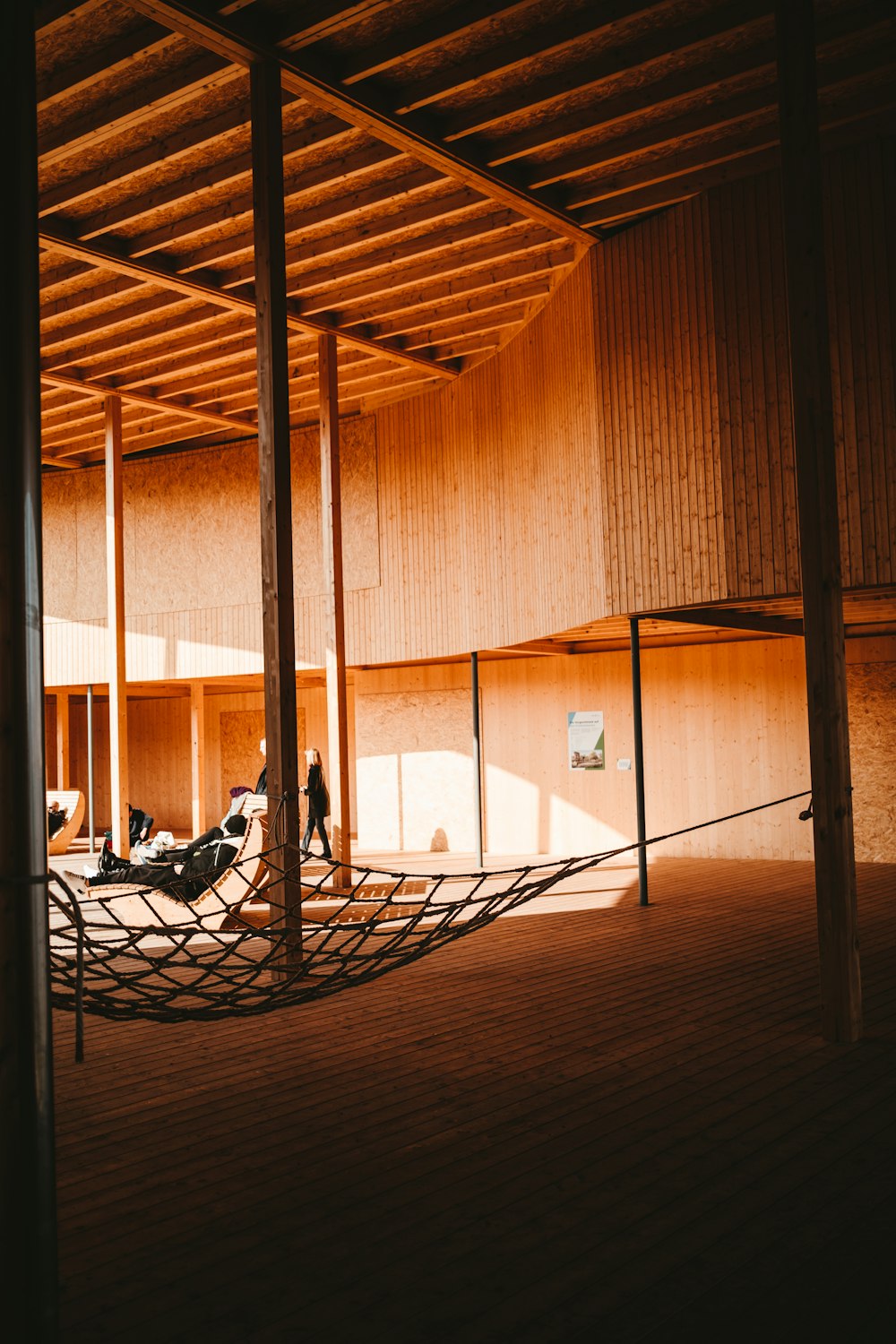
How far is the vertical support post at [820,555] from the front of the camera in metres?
5.28

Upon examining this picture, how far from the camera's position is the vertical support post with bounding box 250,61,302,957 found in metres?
6.95

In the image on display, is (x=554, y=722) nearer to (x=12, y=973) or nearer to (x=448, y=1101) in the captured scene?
(x=448, y=1101)

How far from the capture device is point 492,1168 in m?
3.73

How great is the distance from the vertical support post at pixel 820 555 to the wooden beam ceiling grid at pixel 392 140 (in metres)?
2.57

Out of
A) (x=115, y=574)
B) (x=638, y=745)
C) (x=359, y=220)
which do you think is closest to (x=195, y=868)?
(x=638, y=745)

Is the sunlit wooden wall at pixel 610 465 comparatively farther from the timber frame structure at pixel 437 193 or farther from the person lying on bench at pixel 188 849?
the person lying on bench at pixel 188 849

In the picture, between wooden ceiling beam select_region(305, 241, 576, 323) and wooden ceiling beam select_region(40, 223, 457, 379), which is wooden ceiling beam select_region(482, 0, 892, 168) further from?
wooden ceiling beam select_region(40, 223, 457, 379)

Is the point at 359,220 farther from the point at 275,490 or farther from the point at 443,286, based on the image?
the point at 275,490

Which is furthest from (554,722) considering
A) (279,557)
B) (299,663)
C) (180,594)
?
(279,557)

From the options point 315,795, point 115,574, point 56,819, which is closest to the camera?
point 315,795

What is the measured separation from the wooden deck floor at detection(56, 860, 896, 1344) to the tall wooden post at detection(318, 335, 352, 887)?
5076mm

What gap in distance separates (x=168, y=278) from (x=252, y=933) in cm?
740

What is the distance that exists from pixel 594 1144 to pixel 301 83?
6.58 metres

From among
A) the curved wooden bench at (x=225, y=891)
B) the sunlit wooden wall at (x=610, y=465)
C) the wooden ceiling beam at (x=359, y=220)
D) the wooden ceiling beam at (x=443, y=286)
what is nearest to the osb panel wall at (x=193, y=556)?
the sunlit wooden wall at (x=610, y=465)
